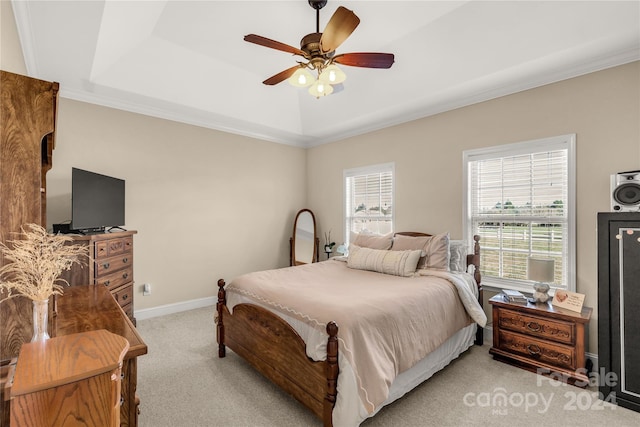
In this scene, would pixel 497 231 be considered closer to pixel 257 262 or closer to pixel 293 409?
pixel 293 409

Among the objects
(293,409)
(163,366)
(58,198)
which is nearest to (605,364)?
(293,409)

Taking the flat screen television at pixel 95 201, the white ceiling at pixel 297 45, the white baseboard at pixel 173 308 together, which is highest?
the white ceiling at pixel 297 45

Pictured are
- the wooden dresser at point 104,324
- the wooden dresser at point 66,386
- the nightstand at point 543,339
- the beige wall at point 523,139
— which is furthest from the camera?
the beige wall at point 523,139

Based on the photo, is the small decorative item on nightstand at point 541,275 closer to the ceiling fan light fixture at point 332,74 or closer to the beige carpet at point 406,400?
the beige carpet at point 406,400

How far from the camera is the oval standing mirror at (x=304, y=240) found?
206 inches

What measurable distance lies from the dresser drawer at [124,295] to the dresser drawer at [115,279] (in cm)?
6

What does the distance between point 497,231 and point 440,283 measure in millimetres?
1166

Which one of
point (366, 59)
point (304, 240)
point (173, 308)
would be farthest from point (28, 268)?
point (304, 240)

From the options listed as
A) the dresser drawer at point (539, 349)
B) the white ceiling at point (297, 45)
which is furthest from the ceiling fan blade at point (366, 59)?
the dresser drawer at point (539, 349)

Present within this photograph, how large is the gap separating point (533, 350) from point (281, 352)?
7.15 feet

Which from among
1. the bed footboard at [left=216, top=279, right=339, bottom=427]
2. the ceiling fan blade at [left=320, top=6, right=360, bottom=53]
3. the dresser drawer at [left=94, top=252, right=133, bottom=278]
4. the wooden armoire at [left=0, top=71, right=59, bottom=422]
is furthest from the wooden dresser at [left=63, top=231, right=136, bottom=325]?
the ceiling fan blade at [left=320, top=6, right=360, bottom=53]

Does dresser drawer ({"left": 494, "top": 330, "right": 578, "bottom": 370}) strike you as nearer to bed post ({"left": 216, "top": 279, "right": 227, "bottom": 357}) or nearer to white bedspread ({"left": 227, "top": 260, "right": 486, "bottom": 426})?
white bedspread ({"left": 227, "top": 260, "right": 486, "bottom": 426})

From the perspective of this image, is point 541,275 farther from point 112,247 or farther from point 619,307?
point 112,247

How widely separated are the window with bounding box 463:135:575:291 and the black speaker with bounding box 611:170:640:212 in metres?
0.53
